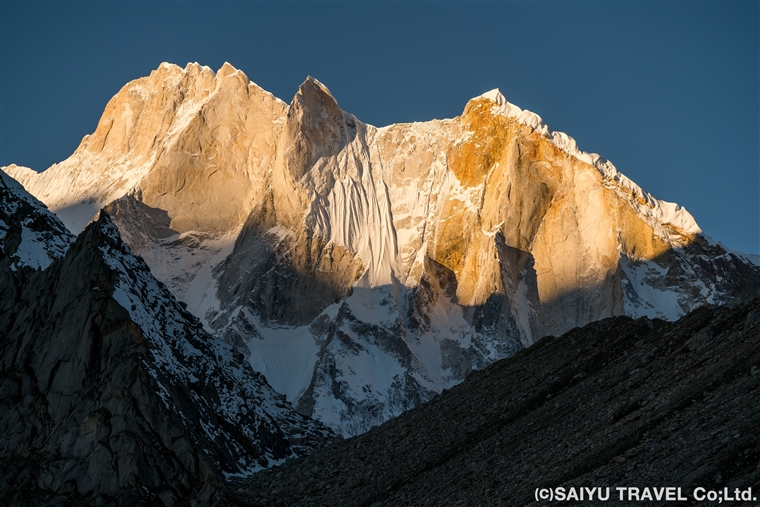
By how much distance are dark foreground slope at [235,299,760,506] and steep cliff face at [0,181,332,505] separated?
14.2 feet

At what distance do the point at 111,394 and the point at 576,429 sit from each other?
25179 millimetres

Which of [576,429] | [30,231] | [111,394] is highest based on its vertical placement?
[30,231]

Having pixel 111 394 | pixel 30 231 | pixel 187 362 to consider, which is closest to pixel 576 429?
pixel 111 394

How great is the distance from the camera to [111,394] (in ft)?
198

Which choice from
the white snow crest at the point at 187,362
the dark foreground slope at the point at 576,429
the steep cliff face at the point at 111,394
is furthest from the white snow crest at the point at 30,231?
the dark foreground slope at the point at 576,429

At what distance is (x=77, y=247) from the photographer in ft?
236

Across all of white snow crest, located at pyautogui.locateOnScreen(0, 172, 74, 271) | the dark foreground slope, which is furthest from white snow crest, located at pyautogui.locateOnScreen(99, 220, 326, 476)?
white snow crest, located at pyautogui.locateOnScreen(0, 172, 74, 271)

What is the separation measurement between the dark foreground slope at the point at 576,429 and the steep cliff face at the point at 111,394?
14.2ft

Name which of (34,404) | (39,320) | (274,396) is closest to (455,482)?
(34,404)

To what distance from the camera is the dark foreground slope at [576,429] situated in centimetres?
4059

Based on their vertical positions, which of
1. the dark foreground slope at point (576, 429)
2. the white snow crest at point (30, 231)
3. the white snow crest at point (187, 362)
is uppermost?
the white snow crest at point (30, 231)

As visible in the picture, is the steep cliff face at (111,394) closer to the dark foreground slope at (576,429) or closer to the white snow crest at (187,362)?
the white snow crest at (187,362)

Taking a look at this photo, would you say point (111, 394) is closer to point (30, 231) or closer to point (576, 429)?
point (30, 231)

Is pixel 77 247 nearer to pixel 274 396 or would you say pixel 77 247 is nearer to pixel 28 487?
pixel 28 487
